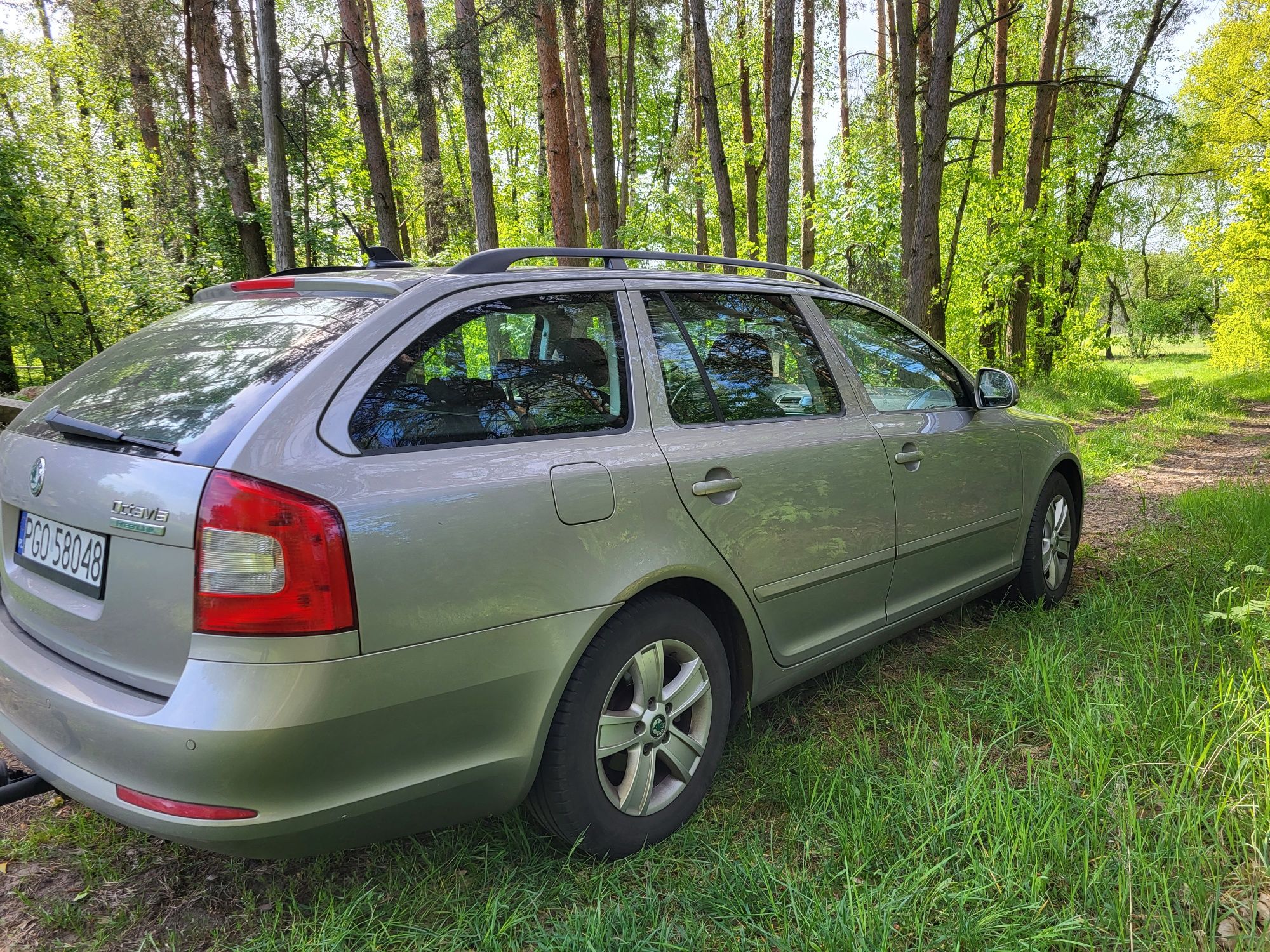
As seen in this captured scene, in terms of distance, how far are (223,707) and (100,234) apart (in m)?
12.6

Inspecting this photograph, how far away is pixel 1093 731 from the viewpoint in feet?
8.79

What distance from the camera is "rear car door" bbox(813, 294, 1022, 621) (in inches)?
127

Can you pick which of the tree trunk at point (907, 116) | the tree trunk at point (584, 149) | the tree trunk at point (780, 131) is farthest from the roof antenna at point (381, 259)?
the tree trunk at point (584, 149)

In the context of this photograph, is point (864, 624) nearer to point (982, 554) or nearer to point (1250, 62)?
point (982, 554)

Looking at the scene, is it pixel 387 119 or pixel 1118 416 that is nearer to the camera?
pixel 387 119

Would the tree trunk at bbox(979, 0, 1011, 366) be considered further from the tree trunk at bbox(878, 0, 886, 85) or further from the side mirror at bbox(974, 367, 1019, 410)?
the side mirror at bbox(974, 367, 1019, 410)

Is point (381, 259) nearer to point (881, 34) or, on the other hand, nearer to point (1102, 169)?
point (881, 34)

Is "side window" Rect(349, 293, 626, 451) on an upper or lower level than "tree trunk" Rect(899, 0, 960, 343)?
lower

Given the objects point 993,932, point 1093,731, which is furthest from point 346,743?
point 1093,731

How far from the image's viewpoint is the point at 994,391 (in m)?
3.83

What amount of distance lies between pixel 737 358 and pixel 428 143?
11.7 metres

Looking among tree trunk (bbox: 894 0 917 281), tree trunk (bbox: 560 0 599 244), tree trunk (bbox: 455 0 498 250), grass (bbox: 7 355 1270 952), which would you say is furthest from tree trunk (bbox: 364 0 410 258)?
grass (bbox: 7 355 1270 952)

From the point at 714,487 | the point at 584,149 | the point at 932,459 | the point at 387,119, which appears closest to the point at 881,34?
the point at 584,149

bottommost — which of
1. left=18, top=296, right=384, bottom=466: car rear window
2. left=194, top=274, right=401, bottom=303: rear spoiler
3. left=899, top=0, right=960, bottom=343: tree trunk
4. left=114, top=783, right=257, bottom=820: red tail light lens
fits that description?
left=114, top=783, right=257, bottom=820: red tail light lens
